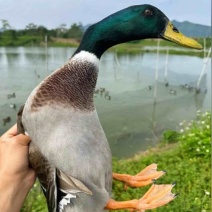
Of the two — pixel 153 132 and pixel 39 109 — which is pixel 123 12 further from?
pixel 153 132

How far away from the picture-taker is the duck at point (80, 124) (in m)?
0.68

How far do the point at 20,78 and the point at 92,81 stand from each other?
39 centimetres

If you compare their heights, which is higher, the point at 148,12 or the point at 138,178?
the point at 148,12

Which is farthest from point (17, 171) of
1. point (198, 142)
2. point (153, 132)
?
point (153, 132)

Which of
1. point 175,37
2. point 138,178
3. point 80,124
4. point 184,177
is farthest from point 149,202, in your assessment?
point 184,177

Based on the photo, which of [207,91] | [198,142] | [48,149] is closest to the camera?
[48,149]

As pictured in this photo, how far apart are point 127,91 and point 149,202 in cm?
354

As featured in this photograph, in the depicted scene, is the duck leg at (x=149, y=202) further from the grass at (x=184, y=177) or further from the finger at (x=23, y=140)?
the grass at (x=184, y=177)

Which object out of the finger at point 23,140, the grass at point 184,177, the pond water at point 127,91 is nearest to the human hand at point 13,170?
the finger at point 23,140

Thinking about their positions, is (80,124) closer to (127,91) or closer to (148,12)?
(148,12)

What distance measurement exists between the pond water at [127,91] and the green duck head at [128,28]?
0.22 m

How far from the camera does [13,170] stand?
75cm

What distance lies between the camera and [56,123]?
686 millimetres

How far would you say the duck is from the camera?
2.24ft
